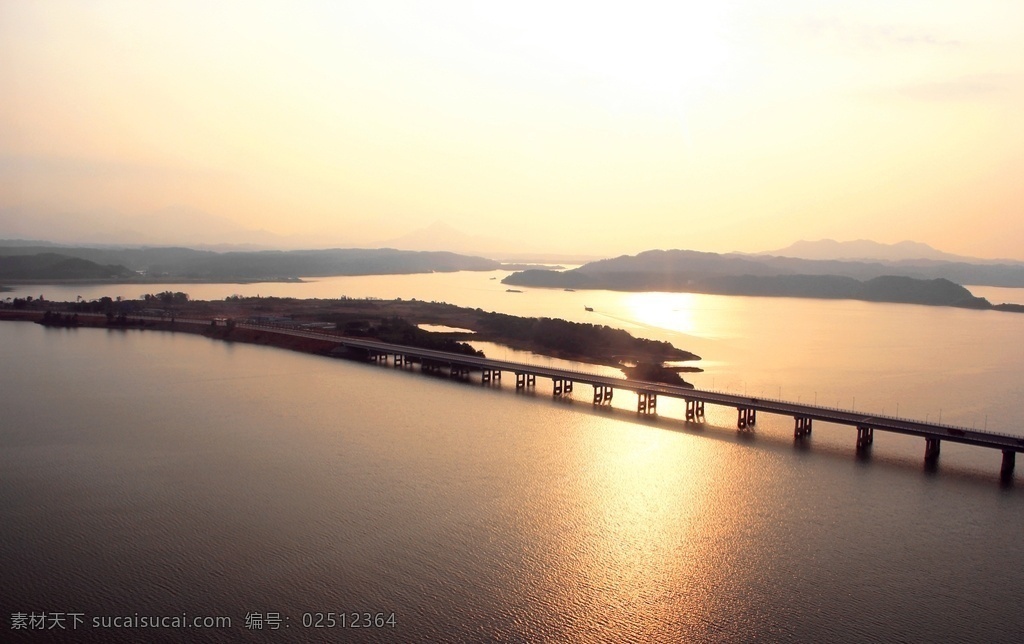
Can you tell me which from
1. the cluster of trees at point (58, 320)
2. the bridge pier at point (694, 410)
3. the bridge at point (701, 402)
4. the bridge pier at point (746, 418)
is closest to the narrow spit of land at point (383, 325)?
the cluster of trees at point (58, 320)

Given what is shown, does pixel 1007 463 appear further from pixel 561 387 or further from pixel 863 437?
pixel 561 387

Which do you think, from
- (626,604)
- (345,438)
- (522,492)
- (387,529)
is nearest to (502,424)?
(345,438)

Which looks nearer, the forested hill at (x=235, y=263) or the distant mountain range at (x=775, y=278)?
the distant mountain range at (x=775, y=278)

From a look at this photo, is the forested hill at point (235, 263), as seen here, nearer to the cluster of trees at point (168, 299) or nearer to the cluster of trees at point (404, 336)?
the cluster of trees at point (168, 299)

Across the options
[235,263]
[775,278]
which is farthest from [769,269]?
[235,263]

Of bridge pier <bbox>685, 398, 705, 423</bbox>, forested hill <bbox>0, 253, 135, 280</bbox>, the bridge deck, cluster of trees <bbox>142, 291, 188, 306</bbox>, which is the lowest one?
bridge pier <bbox>685, 398, 705, 423</bbox>

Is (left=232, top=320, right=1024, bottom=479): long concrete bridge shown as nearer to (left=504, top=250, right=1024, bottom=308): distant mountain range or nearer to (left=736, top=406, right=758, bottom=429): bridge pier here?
(left=736, top=406, right=758, bottom=429): bridge pier

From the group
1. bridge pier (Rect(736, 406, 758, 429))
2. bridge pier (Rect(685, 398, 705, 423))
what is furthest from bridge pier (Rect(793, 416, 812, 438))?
bridge pier (Rect(685, 398, 705, 423))
